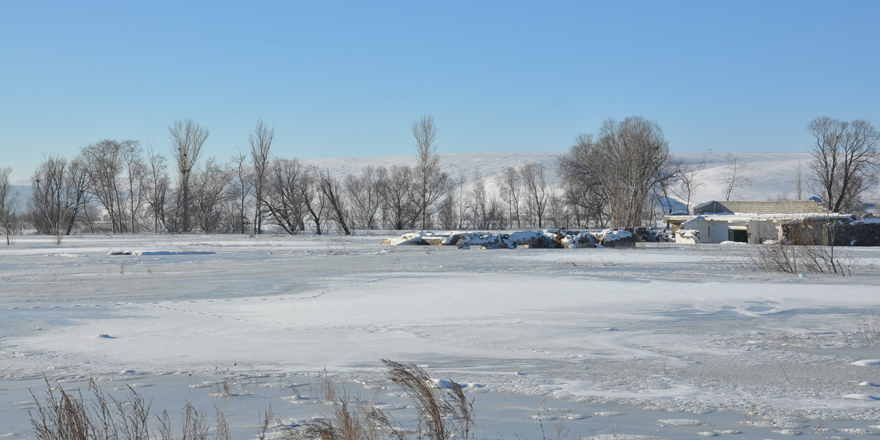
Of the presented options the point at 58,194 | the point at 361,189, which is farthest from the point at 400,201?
Result: the point at 58,194

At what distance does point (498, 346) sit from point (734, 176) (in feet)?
330

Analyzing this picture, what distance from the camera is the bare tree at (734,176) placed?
105 m

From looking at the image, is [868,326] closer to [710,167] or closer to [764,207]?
[764,207]

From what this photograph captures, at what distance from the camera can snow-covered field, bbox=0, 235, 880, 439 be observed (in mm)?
4883

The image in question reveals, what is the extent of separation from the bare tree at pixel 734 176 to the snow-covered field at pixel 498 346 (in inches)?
3647

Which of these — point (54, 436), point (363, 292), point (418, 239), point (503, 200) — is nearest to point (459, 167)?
point (503, 200)

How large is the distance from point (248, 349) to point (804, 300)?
27.5 feet

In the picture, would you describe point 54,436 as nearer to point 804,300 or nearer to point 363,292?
point 363,292

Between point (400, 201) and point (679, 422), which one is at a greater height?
point (400, 201)

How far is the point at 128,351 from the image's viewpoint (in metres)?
7.27

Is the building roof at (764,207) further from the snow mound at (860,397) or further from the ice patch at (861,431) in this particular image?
the ice patch at (861,431)

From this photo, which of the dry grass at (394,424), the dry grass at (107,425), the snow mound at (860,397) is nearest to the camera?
the dry grass at (107,425)

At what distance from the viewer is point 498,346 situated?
7586 mm

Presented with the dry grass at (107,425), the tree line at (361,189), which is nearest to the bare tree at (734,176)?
the tree line at (361,189)
